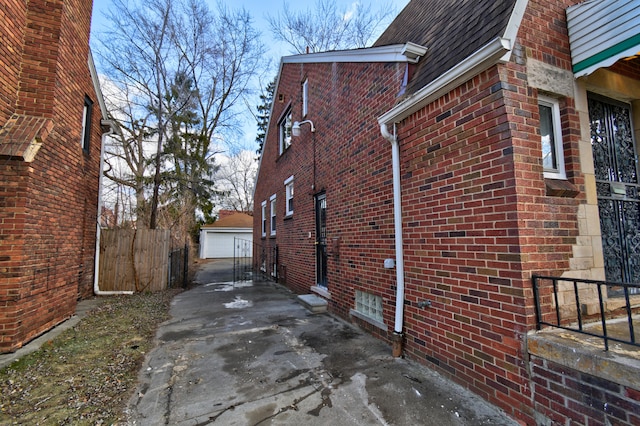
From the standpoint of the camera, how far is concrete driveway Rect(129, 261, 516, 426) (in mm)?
2531

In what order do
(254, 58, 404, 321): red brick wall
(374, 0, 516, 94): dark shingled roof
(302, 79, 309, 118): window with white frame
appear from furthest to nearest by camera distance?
(302, 79, 309, 118): window with white frame, (254, 58, 404, 321): red brick wall, (374, 0, 516, 94): dark shingled roof

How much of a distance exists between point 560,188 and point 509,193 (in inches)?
25.0

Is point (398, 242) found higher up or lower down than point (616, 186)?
lower down

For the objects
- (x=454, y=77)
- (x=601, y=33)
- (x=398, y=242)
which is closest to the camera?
(x=601, y=33)

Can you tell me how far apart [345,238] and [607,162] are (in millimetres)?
3670

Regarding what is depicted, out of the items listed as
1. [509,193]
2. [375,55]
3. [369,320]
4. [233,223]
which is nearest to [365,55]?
[375,55]

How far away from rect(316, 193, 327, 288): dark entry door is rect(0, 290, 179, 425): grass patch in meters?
3.43

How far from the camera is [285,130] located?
10.6 metres

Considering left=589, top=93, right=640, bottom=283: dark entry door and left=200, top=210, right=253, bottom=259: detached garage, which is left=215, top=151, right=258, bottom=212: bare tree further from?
left=589, top=93, right=640, bottom=283: dark entry door

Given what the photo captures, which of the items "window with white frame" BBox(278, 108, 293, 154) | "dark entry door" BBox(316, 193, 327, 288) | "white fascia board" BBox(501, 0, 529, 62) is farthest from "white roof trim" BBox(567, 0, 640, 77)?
"window with white frame" BBox(278, 108, 293, 154)

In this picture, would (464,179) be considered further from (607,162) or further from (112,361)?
(112,361)

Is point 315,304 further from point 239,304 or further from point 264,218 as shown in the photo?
point 264,218

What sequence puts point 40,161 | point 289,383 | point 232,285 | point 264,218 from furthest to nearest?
1. point 264,218
2. point 232,285
3. point 40,161
4. point 289,383

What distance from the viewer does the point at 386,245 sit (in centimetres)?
431
